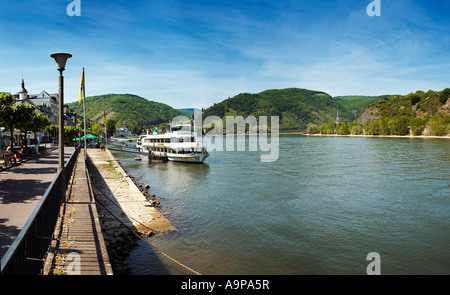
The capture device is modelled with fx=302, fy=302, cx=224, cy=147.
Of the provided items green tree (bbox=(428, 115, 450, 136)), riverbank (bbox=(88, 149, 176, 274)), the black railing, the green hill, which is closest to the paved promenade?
the black railing

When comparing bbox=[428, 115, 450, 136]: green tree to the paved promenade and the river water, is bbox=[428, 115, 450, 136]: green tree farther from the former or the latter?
the paved promenade

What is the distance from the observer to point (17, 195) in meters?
13.5

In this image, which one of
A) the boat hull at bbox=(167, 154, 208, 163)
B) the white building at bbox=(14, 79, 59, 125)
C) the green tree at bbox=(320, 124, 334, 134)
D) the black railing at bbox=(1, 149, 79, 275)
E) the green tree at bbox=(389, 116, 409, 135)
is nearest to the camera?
the black railing at bbox=(1, 149, 79, 275)

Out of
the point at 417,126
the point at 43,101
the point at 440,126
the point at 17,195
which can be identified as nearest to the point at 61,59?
the point at 17,195

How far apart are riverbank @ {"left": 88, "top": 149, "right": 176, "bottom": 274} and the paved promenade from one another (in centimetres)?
299

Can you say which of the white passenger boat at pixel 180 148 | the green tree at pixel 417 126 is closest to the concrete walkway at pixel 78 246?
the white passenger boat at pixel 180 148

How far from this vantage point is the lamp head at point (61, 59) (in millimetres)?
10828

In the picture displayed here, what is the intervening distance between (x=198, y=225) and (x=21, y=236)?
11.1 m

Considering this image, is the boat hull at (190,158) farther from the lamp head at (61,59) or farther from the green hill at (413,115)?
the green hill at (413,115)

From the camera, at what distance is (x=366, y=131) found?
158125 mm

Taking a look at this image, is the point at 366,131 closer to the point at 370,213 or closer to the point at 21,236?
the point at 370,213

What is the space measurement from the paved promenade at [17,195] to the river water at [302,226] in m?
3.98

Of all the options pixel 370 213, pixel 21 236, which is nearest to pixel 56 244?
pixel 21 236

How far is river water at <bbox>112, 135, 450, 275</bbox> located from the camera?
38.2 feet
